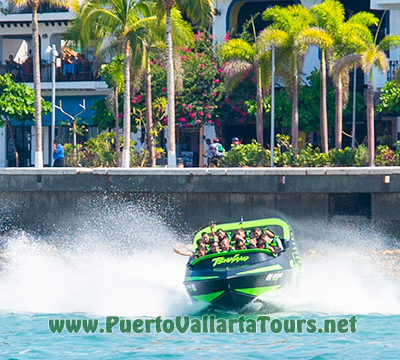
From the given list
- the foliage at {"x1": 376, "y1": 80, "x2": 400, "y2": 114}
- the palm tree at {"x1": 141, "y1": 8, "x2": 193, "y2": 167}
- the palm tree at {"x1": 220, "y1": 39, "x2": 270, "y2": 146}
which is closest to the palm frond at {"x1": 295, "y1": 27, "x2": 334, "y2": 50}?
the palm tree at {"x1": 220, "y1": 39, "x2": 270, "y2": 146}

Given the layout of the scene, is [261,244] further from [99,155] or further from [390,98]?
[99,155]

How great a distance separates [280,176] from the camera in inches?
968

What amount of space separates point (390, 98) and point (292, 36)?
4261mm

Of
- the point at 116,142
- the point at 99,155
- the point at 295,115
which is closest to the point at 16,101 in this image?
the point at 116,142

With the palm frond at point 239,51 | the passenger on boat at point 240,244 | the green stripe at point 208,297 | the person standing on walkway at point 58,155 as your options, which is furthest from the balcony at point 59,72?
the green stripe at point 208,297

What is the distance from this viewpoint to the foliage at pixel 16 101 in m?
34.6

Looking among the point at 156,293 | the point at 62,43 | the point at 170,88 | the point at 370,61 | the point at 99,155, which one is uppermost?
the point at 62,43

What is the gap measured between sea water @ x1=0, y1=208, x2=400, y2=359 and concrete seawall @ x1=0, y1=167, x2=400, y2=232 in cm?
61

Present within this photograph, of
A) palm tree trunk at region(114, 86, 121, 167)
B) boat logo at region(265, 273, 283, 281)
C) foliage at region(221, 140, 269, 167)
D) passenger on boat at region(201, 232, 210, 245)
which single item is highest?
palm tree trunk at region(114, 86, 121, 167)

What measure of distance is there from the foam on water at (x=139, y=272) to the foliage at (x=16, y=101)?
935cm

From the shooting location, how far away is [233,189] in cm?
2484

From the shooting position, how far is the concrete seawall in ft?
79.8

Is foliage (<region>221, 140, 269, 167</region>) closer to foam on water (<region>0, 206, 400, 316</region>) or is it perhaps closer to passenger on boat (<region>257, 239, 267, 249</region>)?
foam on water (<region>0, 206, 400, 316</region>)

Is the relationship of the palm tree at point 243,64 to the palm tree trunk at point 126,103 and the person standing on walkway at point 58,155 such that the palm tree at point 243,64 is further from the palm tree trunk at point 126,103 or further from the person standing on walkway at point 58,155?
the person standing on walkway at point 58,155
